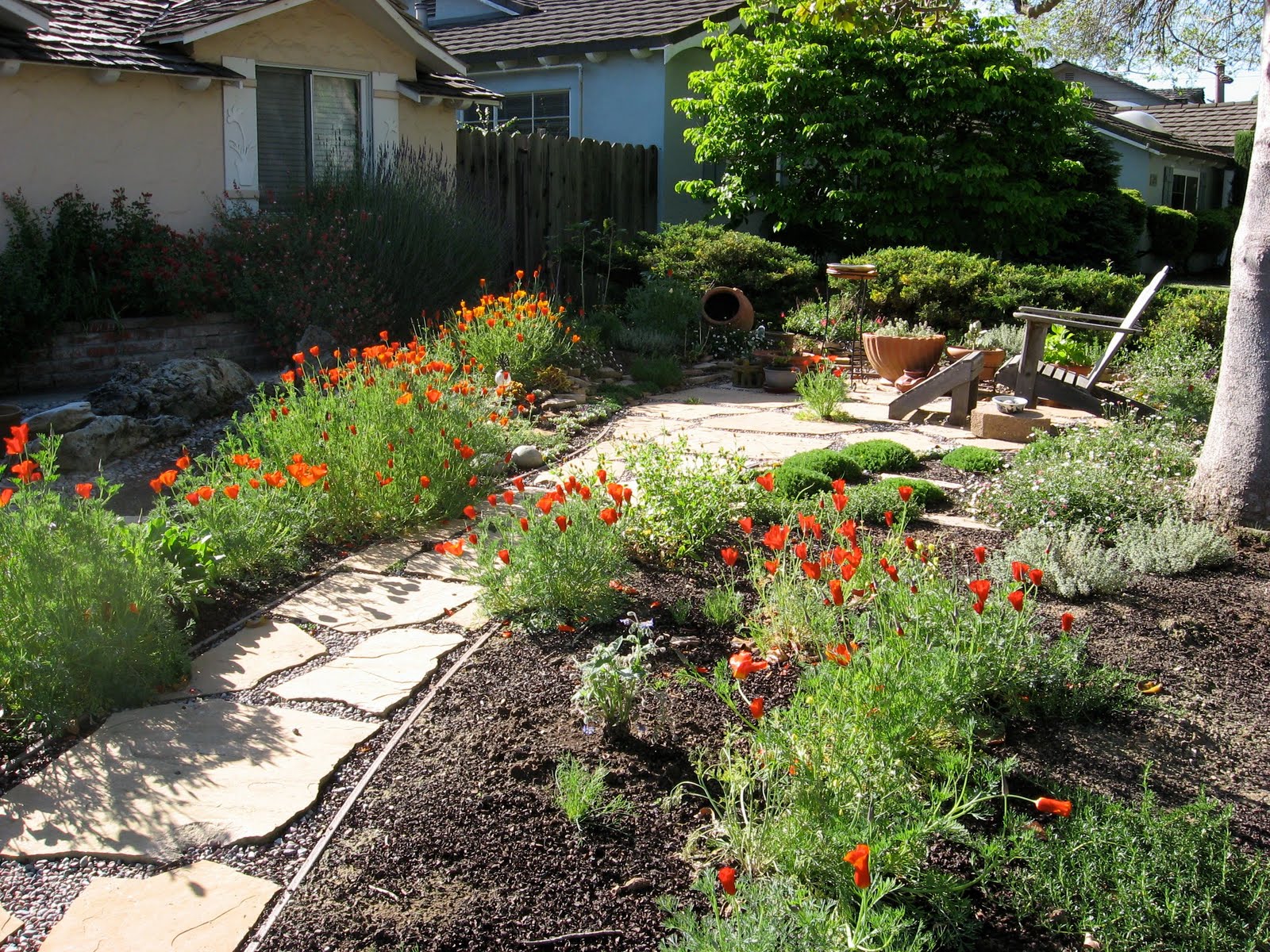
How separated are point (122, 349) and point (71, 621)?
19.9 feet

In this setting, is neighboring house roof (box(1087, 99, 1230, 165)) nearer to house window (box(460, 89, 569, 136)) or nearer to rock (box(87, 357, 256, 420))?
house window (box(460, 89, 569, 136))

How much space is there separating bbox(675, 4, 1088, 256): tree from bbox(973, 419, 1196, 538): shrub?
7.83m

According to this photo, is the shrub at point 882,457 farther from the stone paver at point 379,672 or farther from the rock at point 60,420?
the rock at point 60,420

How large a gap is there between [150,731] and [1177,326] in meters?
9.33

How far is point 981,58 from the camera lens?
1298cm

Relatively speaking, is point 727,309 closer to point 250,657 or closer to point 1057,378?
point 1057,378

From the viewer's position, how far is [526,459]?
6180 mm

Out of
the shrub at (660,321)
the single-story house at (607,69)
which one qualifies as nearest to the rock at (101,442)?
the shrub at (660,321)

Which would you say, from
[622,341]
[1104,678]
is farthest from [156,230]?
[1104,678]

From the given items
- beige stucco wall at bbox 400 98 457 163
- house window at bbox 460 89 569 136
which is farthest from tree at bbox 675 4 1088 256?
beige stucco wall at bbox 400 98 457 163

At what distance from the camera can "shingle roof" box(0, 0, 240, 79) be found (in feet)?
27.1

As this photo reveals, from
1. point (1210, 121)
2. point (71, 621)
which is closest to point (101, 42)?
point (71, 621)

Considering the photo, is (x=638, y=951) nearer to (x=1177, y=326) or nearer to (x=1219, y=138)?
(x=1177, y=326)

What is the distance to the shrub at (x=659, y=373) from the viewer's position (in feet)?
29.8
